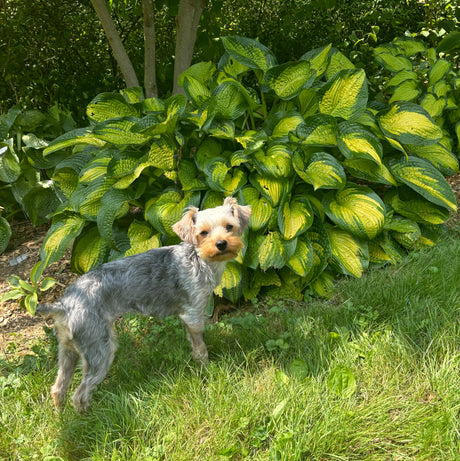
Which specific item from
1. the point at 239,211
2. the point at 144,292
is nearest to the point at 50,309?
the point at 144,292

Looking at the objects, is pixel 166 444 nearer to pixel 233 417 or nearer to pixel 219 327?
pixel 233 417

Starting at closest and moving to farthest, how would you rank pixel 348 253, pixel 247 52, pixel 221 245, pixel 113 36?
pixel 221 245, pixel 348 253, pixel 247 52, pixel 113 36

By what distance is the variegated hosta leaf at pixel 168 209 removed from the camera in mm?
3771

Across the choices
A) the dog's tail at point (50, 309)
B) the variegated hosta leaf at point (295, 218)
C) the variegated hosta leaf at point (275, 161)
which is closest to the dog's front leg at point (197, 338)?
the dog's tail at point (50, 309)

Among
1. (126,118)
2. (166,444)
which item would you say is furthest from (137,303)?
(126,118)

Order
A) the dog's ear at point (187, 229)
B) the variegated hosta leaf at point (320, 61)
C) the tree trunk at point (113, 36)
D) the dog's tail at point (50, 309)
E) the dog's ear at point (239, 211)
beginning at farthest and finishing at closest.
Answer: the tree trunk at point (113, 36)
the variegated hosta leaf at point (320, 61)
the dog's ear at point (239, 211)
the dog's ear at point (187, 229)
the dog's tail at point (50, 309)

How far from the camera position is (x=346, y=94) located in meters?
4.04

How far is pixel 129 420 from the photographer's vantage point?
2566 mm

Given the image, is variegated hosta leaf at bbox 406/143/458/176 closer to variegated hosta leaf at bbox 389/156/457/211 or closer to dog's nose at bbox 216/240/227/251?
variegated hosta leaf at bbox 389/156/457/211

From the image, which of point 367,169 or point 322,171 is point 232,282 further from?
point 367,169

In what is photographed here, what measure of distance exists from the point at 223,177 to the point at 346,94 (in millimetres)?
1305

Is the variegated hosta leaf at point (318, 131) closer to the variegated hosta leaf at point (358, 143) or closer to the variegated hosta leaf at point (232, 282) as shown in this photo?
the variegated hosta leaf at point (358, 143)

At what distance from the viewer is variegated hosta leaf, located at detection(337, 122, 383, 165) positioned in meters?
3.80

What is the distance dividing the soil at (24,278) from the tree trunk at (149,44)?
1.96m
